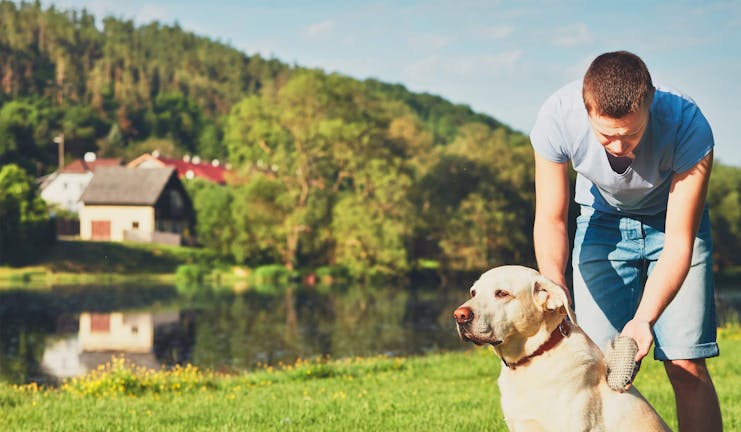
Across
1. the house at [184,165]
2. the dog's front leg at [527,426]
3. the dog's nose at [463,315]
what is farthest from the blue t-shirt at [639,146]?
the house at [184,165]

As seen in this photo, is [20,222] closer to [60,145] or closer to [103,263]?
[103,263]

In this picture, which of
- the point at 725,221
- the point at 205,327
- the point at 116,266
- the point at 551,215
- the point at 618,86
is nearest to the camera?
the point at 618,86

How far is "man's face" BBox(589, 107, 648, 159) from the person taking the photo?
12.2ft

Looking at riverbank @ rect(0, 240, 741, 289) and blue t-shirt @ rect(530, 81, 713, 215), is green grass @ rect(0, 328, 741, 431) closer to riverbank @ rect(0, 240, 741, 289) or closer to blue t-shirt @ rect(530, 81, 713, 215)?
blue t-shirt @ rect(530, 81, 713, 215)

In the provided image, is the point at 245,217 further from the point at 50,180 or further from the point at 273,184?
the point at 50,180

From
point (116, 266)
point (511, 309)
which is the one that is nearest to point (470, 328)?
point (511, 309)

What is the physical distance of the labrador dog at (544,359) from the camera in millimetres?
3805

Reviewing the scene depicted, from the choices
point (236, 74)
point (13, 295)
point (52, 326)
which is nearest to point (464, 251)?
point (13, 295)

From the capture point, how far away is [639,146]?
13.8ft

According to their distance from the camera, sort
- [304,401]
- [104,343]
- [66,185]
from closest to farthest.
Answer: [304,401]
[104,343]
[66,185]

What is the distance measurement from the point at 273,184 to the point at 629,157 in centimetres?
4708

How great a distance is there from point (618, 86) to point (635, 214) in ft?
4.17

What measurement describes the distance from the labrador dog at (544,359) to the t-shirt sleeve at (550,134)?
79 centimetres

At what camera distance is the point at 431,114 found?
104 metres
